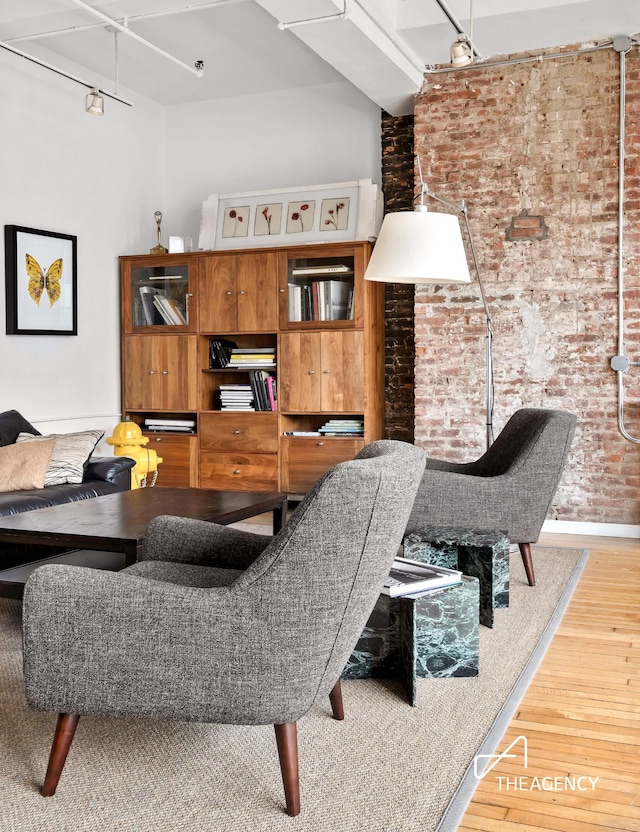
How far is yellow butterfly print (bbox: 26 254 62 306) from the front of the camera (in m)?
5.81

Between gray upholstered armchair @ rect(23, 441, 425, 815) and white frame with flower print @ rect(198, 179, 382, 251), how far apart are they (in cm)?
444

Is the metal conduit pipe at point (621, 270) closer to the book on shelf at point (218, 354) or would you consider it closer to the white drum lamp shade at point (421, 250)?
the white drum lamp shade at point (421, 250)

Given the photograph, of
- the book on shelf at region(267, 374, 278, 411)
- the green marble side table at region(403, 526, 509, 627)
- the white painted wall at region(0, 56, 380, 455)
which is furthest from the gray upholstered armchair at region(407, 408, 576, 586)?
the white painted wall at region(0, 56, 380, 455)

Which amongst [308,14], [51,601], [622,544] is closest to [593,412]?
[622,544]

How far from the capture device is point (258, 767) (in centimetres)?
229

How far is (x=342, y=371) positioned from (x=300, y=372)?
321 millimetres

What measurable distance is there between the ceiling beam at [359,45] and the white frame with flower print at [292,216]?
701 millimetres

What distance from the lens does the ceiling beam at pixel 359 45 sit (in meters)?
4.57

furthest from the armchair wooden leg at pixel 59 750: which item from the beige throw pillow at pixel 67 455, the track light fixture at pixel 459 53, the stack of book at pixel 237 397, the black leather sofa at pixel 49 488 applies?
the stack of book at pixel 237 397

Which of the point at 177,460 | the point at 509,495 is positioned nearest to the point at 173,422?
the point at 177,460

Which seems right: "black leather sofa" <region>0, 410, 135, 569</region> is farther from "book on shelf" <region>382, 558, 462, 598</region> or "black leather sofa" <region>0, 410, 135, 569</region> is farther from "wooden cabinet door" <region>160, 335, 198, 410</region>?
"book on shelf" <region>382, 558, 462, 598</region>

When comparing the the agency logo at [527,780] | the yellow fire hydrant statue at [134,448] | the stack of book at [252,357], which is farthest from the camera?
the stack of book at [252,357]

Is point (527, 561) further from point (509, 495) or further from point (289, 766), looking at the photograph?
point (289, 766)

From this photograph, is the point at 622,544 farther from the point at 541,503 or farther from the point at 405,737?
the point at 405,737
